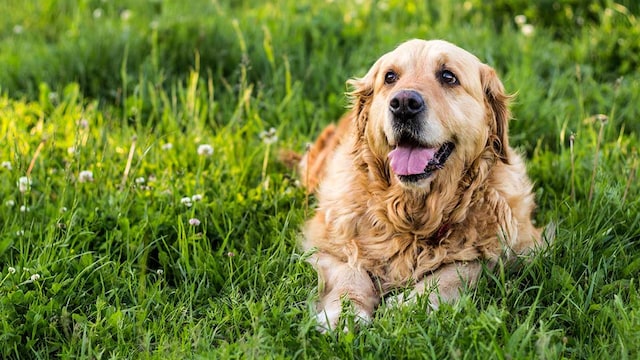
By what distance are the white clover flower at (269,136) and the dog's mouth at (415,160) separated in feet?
3.84

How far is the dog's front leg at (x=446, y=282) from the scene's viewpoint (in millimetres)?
3336

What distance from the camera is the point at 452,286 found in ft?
11.6

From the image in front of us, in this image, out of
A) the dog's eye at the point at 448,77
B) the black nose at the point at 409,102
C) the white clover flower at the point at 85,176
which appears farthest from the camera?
the white clover flower at the point at 85,176

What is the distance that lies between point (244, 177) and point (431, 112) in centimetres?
141

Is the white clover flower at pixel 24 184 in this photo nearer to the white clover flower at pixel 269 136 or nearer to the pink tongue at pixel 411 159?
the white clover flower at pixel 269 136

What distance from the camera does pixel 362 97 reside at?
4055mm

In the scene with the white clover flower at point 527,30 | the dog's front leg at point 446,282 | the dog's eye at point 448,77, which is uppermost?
the dog's eye at point 448,77

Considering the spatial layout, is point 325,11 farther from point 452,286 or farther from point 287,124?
point 452,286

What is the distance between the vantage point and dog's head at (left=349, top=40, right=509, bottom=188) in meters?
3.50

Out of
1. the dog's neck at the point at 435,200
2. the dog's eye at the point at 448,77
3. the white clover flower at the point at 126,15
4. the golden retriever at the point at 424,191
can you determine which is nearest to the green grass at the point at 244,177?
the white clover flower at the point at 126,15

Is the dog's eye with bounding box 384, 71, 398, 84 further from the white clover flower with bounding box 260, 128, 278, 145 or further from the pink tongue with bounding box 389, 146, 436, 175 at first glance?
the white clover flower with bounding box 260, 128, 278, 145

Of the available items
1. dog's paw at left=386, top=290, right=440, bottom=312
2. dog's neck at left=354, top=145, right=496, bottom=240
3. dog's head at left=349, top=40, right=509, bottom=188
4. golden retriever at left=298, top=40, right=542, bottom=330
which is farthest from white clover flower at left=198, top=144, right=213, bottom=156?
dog's paw at left=386, top=290, right=440, bottom=312

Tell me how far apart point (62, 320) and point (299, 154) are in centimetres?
219

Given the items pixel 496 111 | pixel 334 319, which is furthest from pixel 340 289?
pixel 496 111
